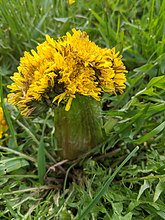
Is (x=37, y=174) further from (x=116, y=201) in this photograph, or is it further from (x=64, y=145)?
(x=116, y=201)

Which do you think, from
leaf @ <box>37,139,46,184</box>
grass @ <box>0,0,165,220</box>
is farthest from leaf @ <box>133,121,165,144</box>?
leaf @ <box>37,139,46,184</box>

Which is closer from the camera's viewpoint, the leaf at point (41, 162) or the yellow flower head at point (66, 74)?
the yellow flower head at point (66, 74)

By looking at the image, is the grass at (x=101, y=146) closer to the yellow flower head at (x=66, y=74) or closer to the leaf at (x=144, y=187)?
the leaf at (x=144, y=187)

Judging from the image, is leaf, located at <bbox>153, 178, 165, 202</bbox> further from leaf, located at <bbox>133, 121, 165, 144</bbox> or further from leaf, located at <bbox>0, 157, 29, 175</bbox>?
leaf, located at <bbox>0, 157, 29, 175</bbox>

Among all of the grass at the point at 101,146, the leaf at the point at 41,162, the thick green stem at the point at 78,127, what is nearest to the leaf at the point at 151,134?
the grass at the point at 101,146

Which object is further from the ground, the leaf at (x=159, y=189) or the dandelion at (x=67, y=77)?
the dandelion at (x=67, y=77)

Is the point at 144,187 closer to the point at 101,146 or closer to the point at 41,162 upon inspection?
the point at 101,146
